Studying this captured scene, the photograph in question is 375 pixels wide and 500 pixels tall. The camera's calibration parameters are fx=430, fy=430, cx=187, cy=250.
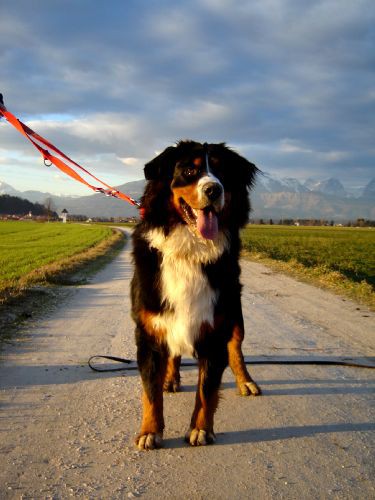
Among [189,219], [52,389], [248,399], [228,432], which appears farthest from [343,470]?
[52,389]

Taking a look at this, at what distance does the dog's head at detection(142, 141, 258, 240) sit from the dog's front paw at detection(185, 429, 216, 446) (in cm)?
149

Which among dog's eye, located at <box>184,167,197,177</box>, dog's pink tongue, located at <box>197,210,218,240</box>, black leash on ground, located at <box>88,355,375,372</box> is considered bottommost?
black leash on ground, located at <box>88,355,375,372</box>

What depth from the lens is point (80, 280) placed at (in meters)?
12.2

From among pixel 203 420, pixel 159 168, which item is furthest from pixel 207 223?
pixel 203 420

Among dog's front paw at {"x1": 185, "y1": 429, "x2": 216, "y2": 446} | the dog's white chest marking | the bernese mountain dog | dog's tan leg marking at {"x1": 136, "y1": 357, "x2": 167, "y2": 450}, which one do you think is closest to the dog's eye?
the bernese mountain dog

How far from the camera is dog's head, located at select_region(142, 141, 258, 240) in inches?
136

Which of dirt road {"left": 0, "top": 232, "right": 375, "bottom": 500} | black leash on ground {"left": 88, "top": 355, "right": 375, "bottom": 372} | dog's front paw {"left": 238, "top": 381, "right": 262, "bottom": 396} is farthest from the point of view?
black leash on ground {"left": 88, "top": 355, "right": 375, "bottom": 372}

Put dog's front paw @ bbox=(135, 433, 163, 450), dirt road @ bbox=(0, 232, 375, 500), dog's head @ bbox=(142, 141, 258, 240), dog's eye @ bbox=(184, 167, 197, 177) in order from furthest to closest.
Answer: dog's eye @ bbox=(184, 167, 197, 177) → dog's head @ bbox=(142, 141, 258, 240) → dog's front paw @ bbox=(135, 433, 163, 450) → dirt road @ bbox=(0, 232, 375, 500)

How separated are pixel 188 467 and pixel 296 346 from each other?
3334 millimetres

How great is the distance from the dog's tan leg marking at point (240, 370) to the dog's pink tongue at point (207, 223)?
118 cm

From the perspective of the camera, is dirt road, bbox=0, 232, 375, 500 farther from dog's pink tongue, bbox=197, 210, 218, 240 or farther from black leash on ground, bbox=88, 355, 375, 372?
dog's pink tongue, bbox=197, 210, 218, 240

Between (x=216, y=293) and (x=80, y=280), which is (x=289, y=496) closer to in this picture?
(x=216, y=293)

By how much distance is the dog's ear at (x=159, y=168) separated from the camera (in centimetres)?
365

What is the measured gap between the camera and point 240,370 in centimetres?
425
